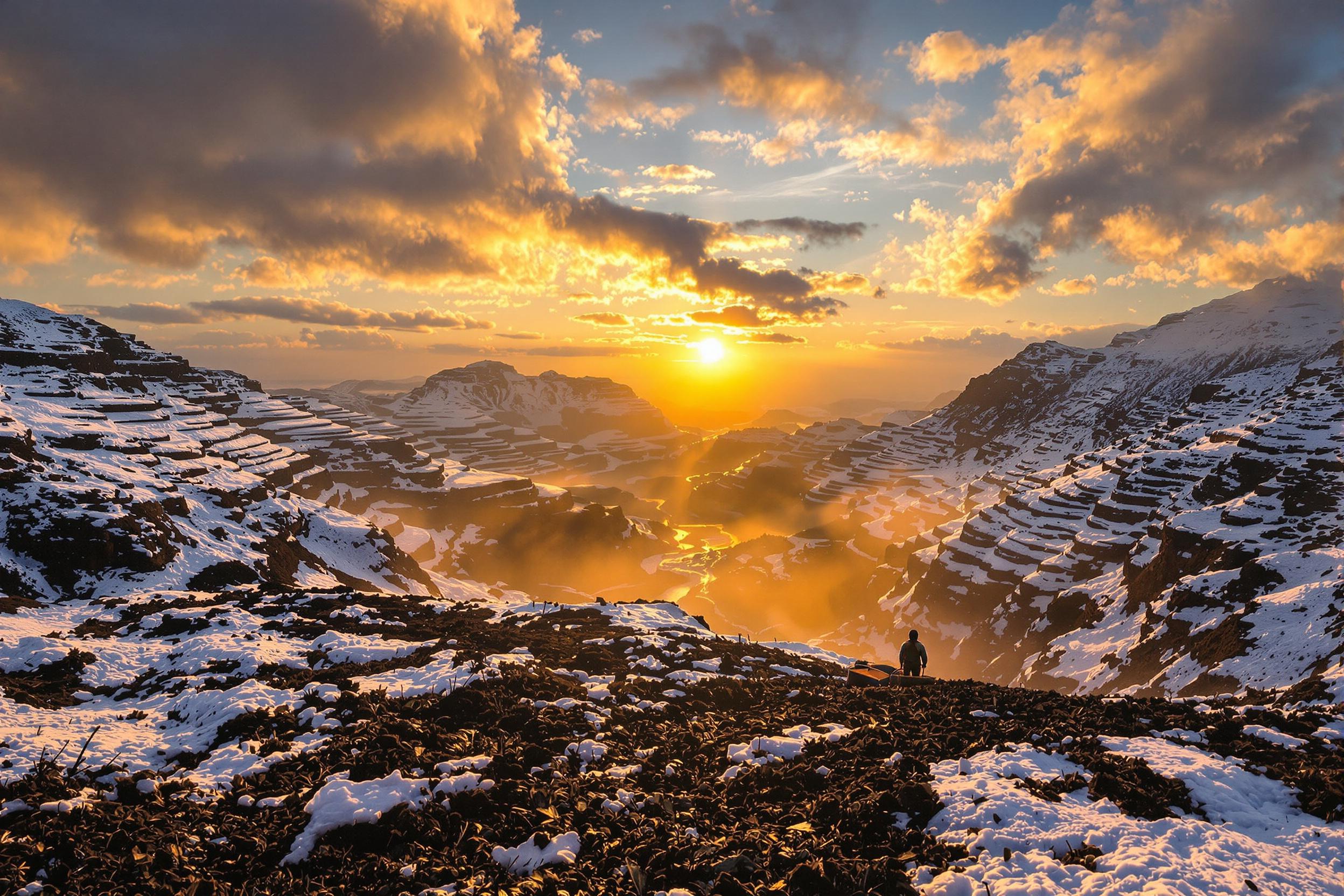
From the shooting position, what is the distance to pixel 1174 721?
14664 millimetres

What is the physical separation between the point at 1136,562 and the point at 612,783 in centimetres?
8383

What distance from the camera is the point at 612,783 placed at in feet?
37.4

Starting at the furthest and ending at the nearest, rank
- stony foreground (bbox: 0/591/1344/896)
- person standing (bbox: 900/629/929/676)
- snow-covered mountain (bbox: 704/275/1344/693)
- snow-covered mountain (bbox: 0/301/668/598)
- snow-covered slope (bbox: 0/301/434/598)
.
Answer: snow-covered mountain (bbox: 704/275/1344/693)
snow-covered mountain (bbox: 0/301/668/598)
snow-covered slope (bbox: 0/301/434/598)
person standing (bbox: 900/629/929/676)
stony foreground (bbox: 0/591/1344/896)

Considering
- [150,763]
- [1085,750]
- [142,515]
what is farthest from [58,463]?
[1085,750]

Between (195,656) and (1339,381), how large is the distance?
150 m

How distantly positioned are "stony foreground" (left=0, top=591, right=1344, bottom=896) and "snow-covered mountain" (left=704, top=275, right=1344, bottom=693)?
1795 cm

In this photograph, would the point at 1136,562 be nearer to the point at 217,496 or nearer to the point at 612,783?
the point at 612,783

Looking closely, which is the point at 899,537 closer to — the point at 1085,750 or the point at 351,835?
the point at 1085,750

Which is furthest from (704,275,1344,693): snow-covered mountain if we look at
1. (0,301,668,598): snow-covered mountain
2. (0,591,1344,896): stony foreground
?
(0,301,668,598): snow-covered mountain

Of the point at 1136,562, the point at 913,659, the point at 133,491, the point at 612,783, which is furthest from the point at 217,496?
the point at 1136,562

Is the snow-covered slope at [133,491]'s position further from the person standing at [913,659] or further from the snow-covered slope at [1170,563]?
the snow-covered slope at [1170,563]

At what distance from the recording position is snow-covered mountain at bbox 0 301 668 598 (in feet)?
140

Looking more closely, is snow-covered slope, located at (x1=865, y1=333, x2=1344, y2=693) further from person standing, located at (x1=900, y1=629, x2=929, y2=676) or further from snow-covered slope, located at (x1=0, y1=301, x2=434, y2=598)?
snow-covered slope, located at (x1=0, y1=301, x2=434, y2=598)

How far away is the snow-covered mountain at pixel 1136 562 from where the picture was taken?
45062 millimetres
